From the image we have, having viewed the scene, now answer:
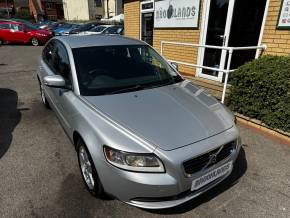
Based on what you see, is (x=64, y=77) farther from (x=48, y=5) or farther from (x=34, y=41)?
(x=48, y=5)

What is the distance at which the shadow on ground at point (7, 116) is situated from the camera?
3.69 metres

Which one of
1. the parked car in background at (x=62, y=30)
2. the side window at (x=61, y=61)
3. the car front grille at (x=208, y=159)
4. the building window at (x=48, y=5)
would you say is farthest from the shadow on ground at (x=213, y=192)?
the building window at (x=48, y=5)

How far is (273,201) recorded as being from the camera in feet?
8.23

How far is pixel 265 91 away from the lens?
12.6 feet

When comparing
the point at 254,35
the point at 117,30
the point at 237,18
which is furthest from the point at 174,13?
the point at 117,30

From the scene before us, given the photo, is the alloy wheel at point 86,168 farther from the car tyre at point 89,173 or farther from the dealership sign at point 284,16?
the dealership sign at point 284,16

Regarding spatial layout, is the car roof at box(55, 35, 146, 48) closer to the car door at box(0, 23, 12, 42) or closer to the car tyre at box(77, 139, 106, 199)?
the car tyre at box(77, 139, 106, 199)

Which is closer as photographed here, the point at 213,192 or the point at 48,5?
the point at 213,192

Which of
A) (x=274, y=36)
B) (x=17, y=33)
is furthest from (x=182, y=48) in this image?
(x=17, y=33)

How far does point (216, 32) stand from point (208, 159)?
190 inches

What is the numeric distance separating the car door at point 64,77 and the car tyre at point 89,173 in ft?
1.34

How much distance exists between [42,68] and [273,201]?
166 inches

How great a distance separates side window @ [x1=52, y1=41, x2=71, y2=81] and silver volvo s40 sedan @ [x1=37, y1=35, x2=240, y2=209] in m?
0.02

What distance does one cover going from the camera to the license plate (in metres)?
2.07
